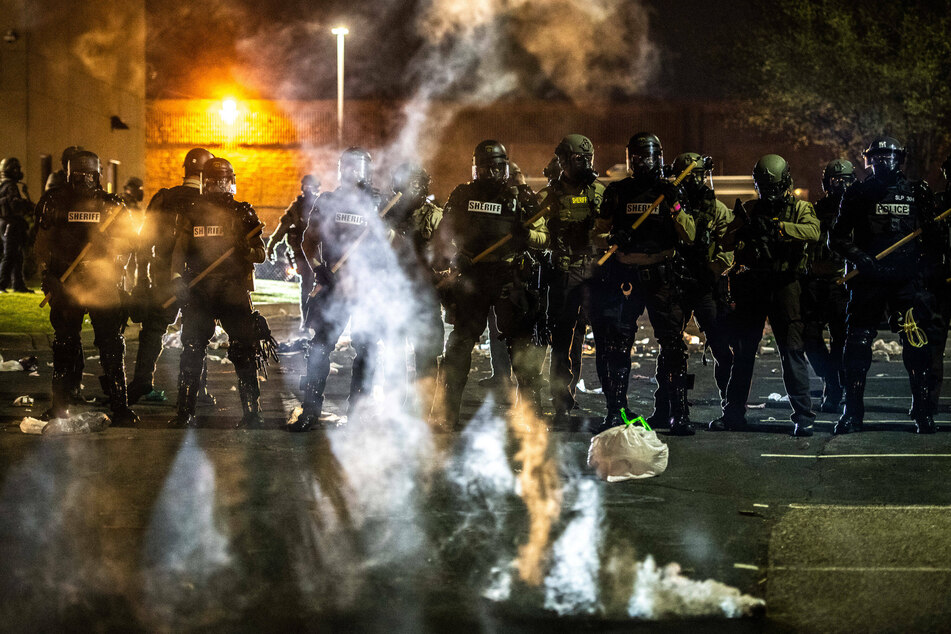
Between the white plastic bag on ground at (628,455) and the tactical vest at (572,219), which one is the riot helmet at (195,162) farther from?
the white plastic bag on ground at (628,455)

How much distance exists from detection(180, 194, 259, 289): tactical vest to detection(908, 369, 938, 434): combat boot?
4.85 m

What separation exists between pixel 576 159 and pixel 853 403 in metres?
2.63

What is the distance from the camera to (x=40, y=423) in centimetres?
801

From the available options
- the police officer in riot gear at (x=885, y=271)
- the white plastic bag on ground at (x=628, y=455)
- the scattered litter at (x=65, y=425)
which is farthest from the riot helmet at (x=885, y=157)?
the scattered litter at (x=65, y=425)

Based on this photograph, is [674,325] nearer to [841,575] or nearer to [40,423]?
[841,575]

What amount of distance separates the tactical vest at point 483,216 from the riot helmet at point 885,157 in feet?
8.17

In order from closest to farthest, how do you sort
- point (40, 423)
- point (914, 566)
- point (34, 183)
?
point (914, 566) → point (40, 423) → point (34, 183)

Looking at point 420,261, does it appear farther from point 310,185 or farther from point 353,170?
point 310,185

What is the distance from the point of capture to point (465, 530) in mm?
5543

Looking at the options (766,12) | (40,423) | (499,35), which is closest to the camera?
(40,423)

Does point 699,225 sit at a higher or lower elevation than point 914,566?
higher

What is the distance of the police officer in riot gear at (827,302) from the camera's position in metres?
8.93

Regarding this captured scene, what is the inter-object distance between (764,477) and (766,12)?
74.0 ft

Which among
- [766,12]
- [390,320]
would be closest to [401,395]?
[390,320]
